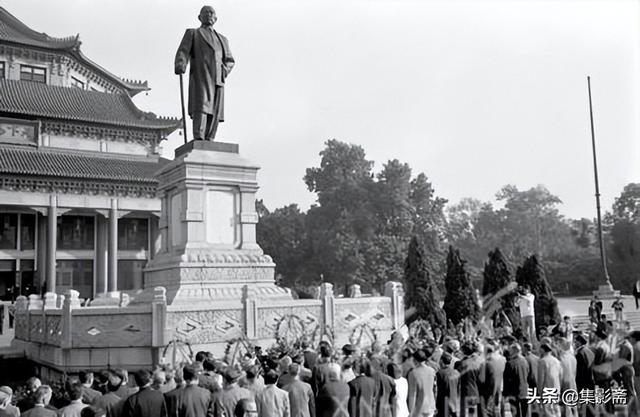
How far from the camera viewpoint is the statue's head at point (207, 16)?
52.5ft

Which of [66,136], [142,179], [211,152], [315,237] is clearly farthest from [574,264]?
[211,152]

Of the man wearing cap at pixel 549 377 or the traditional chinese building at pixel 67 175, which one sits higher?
the traditional chinese building at pixel 67 175

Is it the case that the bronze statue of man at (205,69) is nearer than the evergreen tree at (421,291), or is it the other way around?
the bronze statue of man at (205,69)

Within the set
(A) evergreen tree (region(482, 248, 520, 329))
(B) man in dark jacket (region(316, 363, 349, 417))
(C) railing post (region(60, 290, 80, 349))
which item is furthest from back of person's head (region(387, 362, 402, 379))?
(A) evergreen tree (region(482, 248, 520, 329))

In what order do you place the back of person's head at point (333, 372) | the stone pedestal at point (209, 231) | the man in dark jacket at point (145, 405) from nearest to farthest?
the man in dark jacket at point (145, 405) → the back of person's head at point (333, 372) → the stone pedestal at point (209, 231)

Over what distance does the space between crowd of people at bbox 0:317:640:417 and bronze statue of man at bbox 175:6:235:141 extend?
27.7 feet

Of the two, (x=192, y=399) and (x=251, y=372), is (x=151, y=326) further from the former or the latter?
(x=192, y=399)


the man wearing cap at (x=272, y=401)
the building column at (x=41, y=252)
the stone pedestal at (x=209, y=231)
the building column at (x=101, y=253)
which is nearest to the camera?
the man wearing cap at (x=272, y=401)

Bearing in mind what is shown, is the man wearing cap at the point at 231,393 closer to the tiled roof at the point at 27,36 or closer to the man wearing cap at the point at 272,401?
the man wearing cap at the point at 272,401

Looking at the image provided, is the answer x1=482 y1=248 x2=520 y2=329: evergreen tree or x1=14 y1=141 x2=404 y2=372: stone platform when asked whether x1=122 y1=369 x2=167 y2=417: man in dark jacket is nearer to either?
x1=14 y1=141 x2=404 y2=372: stone platform

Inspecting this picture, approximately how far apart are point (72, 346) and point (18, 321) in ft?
22.3

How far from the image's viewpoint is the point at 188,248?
14359mm

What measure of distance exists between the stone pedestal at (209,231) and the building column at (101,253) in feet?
82.5

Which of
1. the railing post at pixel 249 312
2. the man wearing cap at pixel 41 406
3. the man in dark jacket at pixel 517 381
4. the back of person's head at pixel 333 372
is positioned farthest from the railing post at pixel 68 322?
the man in dark jacket at pixel 517 381
